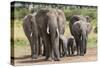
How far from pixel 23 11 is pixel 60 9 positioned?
409 millimetres

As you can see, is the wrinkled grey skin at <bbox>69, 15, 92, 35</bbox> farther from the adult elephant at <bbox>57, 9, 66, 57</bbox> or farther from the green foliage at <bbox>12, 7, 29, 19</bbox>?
the green foliage at <bbox>12, 7, 29, 19</bbox>

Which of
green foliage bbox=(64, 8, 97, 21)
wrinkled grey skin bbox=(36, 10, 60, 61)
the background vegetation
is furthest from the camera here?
green foliage bbox=(64, 8, 97, 21)

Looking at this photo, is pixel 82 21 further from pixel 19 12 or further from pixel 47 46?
pixel 19 12

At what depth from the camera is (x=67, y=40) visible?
227cm

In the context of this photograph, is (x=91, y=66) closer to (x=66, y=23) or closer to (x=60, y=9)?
(x=66, y=23)

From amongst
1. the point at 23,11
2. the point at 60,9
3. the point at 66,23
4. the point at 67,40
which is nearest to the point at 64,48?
Result: the point at 67,40

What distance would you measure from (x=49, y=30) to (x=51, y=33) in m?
0.04

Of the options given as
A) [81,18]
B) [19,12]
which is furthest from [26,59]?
[81,18]

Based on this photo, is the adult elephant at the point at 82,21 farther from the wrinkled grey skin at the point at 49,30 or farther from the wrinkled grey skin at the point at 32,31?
the wrinkled grey skin at the point at 32,31

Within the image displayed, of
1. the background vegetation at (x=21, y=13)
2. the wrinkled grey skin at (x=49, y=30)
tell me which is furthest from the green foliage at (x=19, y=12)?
the wrinkled grey skin at (x=49, y=30)

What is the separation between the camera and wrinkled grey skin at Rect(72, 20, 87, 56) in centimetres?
233

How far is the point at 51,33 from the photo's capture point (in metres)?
2.18

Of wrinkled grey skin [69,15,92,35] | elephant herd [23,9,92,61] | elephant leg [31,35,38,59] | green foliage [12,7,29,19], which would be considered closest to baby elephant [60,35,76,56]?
elephant herd [23,9,92,61]
